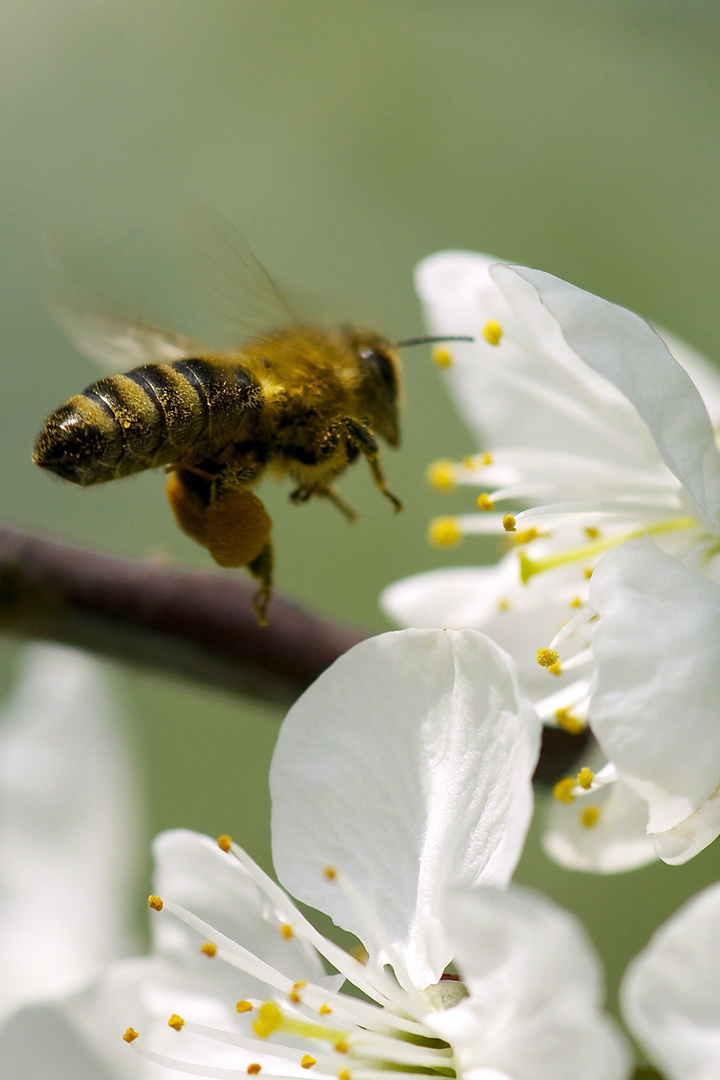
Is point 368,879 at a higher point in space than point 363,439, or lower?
lower

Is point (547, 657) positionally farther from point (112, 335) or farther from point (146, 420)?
point (112, 335)

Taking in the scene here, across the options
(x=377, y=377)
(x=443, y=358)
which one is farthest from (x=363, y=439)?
(x=443, y=358)

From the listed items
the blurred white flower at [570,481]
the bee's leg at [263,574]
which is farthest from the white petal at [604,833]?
the bee's leg at [263,574]

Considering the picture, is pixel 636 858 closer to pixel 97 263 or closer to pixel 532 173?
pixel 97 263

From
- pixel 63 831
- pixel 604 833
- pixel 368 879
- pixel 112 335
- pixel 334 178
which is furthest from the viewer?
pixel 334 178

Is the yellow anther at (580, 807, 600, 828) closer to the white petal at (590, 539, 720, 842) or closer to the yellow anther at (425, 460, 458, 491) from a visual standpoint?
the white petal at (590, 539, 720, 842)
